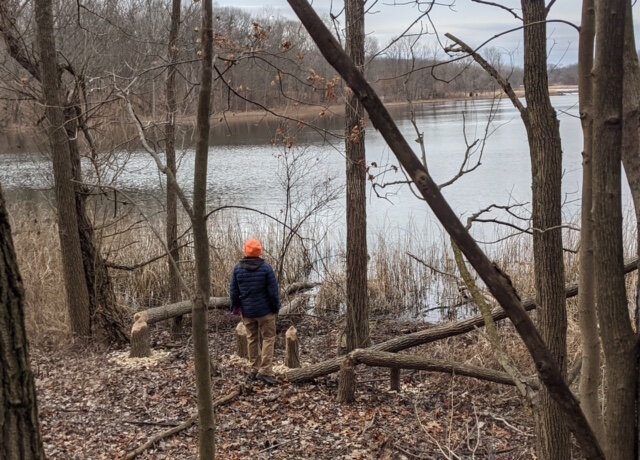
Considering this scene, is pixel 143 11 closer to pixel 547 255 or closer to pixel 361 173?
pixel 361 173

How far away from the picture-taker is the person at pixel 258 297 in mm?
6953

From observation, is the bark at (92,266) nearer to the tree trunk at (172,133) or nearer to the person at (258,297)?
the tree trunk at (172,133)

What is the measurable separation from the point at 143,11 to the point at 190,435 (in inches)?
251

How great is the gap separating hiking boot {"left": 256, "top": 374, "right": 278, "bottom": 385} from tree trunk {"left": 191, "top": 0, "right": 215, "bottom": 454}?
13.9 feet

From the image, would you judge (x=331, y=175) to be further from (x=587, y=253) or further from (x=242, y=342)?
(x=587, y=253)

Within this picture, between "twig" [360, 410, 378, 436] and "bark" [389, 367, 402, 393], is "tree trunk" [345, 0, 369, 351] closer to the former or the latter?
"bark" [389, 367, 402, 393]

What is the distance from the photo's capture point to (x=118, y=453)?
17.0ft

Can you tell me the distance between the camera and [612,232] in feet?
5.59

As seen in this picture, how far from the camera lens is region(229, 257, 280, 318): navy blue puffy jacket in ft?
22.8

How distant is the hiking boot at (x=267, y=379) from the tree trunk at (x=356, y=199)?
1.31 m

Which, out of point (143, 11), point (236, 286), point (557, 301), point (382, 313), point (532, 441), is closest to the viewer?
point (557, 301)

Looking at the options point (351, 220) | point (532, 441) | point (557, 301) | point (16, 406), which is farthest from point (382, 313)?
point (16, 406)

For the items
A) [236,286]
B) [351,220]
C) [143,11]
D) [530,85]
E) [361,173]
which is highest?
[143,11]

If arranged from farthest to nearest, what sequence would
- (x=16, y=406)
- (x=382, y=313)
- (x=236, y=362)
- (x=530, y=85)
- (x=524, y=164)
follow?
(x=524, y=164) → (x=382, y=313) → (x=236, y=362) → (x=530, y=85) → (x=16, y=406)
